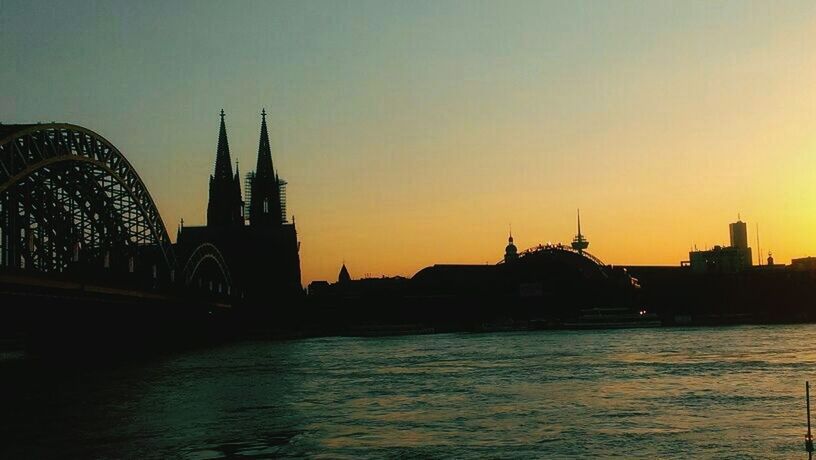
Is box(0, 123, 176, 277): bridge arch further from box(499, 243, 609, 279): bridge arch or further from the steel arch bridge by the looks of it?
box(499, 243, 609, 279): bridge arch

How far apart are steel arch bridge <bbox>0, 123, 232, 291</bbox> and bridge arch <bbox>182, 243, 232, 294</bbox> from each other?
14.3 m

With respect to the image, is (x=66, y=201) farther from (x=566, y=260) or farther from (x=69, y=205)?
(x=566, y=260)

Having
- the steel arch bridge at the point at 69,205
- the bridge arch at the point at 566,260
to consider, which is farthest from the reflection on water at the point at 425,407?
the bridge arch at the point at 566,260

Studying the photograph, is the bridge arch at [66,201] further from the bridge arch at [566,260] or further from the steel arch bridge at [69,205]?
the bridge arch at [566,260]

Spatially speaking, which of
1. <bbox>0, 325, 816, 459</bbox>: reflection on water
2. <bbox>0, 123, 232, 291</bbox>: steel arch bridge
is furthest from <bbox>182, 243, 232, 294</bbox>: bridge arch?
<bbox>0, 325, 816, 459</bbox>: reflection on water

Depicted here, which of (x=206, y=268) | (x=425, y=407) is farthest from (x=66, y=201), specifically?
(x=206, y=268)

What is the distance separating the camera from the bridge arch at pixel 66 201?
74125 mm

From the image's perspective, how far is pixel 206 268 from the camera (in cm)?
17688

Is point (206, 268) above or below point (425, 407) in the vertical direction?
above

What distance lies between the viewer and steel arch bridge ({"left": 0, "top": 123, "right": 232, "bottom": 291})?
74150mm

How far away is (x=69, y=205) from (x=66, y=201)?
1140mm

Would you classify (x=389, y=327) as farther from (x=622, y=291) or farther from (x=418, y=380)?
(x=418, y=380)

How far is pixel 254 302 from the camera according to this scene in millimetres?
174500

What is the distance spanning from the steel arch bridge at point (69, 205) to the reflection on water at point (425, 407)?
942 centimetres
